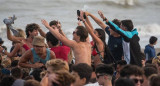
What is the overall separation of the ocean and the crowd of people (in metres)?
16.9

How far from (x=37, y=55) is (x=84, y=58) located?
73 centimetres

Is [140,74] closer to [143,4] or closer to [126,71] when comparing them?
[126,71]

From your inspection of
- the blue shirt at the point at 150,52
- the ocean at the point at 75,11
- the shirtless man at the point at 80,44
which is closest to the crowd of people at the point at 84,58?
the shirtless man at the point at 80,44

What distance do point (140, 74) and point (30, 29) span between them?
2.90 meters

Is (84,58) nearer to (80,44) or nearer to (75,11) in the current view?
(80,44)

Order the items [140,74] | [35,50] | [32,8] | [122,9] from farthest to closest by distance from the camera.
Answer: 1. [122,9]
2. [32,8]
3. [35,50]
4. [140,74]

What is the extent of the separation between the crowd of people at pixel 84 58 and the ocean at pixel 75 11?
16.9 m

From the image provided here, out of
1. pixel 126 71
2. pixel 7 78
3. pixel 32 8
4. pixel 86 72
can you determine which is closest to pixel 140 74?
pixel 126 71

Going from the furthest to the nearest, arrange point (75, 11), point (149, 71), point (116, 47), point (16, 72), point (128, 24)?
point (75, 11) → point (116, 47) → point (128, 24) → point (16, 72) → point (149, 71)

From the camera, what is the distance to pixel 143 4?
35.0 metres

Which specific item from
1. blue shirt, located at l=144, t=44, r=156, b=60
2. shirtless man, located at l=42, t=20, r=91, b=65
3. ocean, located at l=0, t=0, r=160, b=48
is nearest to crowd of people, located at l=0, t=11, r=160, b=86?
shirtless man, located at l=42, t=20, r=91, b=65

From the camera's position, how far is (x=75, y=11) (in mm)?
30828

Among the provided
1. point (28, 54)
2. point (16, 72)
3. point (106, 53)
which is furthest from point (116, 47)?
point (16, 72)

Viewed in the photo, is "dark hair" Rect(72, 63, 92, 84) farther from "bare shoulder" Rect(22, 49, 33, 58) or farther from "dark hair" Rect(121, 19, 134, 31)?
"dark hair" Rect(121, 19, 134, 31)
